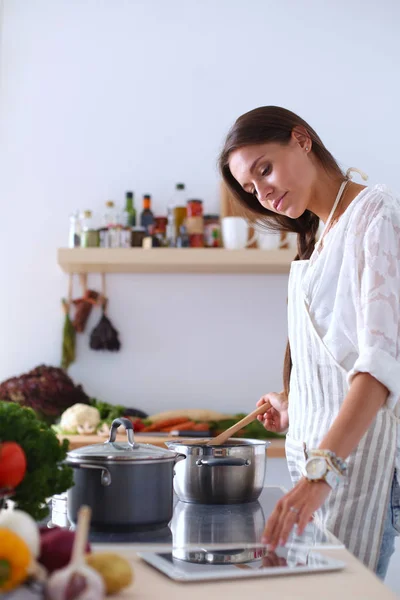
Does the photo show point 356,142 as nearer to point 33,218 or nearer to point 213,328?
point 213,328

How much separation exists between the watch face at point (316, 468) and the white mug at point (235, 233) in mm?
2274

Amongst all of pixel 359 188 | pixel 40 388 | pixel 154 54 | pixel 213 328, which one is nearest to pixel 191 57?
pixel 154 54

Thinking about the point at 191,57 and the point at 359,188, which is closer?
the point at 359,188

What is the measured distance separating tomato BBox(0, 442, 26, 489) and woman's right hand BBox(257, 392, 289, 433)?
889 millimetres

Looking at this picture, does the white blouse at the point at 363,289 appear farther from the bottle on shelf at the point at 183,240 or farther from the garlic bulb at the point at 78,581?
the bottle on shelf at the point at 183,240

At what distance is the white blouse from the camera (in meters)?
1.11

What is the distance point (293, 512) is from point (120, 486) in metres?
0.25

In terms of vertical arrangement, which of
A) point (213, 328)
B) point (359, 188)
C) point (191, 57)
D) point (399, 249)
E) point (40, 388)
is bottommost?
point (40, 388)

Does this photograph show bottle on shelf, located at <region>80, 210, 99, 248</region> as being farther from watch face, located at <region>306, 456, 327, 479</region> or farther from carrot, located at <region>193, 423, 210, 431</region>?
watch face, located at <region>306, 456, 327, 479</region>

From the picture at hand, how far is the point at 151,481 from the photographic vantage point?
1050 mm

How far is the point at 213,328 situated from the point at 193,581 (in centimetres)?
271

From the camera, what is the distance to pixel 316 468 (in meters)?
0.97

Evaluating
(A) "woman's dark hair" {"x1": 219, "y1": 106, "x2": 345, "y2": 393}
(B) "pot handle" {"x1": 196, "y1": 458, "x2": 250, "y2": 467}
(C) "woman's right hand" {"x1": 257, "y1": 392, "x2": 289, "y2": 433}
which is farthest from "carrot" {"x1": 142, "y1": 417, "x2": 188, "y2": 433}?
(B) "pot handle" {"x1": 196, "y1": 458, "x2": 250, "y2": 467}

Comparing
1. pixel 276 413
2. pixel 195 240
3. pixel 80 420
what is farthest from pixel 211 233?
pixel 276 413
